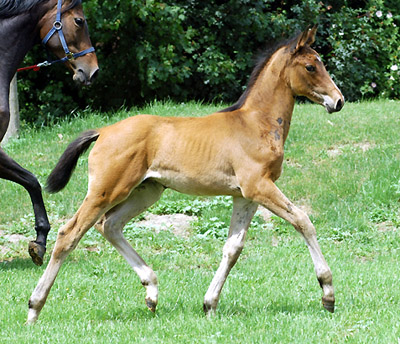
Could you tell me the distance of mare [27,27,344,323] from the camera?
5.06 m

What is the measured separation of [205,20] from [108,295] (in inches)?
459

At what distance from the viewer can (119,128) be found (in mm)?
5266

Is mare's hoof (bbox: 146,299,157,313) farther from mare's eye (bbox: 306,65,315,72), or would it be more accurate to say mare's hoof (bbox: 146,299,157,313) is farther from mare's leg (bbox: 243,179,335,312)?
mare's eye (bbox: 306,65,315,72)

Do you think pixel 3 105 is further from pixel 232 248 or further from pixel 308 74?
pixel 308 74

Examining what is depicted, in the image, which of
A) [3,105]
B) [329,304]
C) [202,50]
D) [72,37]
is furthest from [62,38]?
[202,50]

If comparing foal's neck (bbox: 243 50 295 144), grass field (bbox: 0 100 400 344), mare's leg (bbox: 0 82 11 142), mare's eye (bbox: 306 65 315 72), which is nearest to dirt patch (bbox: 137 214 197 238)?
grass field (bbox: 0 100 400 344)

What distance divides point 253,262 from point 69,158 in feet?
8.45

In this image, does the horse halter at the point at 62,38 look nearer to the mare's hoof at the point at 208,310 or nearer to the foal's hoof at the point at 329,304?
the mare's hoof at the point at 208,310

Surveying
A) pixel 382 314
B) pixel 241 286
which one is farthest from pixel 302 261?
pixel 382 314

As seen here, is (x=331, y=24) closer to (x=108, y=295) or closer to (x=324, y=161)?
(x=324, y=161)

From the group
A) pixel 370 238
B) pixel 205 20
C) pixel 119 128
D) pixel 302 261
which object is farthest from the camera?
pixel 205 20

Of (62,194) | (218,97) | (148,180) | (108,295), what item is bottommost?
(218,97)

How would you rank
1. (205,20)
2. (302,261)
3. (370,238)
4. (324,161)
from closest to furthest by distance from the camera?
(302,261) → (370,238) → (324,161) → (205,20)

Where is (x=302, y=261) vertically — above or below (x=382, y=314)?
below
